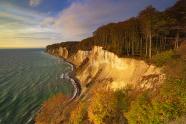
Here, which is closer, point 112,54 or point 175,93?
Result: point 175,93

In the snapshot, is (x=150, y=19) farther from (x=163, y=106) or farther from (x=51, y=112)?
(x=163, y=106)

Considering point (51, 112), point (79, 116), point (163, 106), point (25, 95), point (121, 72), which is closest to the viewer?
point (163, 106)

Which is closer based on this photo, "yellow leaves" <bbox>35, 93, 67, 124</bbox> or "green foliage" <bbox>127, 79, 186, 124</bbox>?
"green foliage" <bbox>127, 79, 186, 124</bbox>

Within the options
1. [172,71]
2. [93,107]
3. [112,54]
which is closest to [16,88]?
[112,54]

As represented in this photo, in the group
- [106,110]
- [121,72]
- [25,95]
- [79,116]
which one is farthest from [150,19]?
[25,95]

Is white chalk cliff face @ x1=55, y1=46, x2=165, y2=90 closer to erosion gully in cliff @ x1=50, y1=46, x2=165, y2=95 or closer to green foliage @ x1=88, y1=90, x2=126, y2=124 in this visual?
erosion gully in cliff @ x1=50, y1=46, x2=165, y2=95

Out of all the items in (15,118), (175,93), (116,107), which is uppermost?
(175,93)

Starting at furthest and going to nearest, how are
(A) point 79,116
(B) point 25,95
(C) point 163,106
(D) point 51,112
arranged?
1. (B) point 25,95
2. (D) point 51,112
3. (A) point 79,116
4. (C) point 163,106

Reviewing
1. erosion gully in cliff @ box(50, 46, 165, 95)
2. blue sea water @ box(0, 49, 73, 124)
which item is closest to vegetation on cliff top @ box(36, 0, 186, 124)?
erosion gully in cliff @ box(50, 46, 165, 95)

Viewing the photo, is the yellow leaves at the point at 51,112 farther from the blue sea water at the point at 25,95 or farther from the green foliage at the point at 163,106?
the green foliage at the point at 163,106

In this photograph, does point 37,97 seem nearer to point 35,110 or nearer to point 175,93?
point 35,110

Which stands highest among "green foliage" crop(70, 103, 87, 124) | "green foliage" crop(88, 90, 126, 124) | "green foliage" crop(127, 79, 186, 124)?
"green foliage" crop(127, 79, 186, 124)
